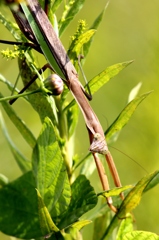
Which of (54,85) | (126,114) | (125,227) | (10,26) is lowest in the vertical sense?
(125,227)

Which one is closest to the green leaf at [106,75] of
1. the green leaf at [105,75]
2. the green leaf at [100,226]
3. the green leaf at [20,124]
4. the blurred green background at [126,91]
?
the green leaf at [105,75]

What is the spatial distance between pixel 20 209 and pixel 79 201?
4.8 inches

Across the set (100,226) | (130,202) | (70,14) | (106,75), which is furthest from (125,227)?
(70,14)

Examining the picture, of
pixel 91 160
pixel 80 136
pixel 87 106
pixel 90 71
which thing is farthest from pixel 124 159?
pixel 87 106

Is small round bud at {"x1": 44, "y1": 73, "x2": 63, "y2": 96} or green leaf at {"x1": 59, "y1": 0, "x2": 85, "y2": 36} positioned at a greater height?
green leaf at {"x1": 59, "y1": 0, "x2": 85, "y2": 36}

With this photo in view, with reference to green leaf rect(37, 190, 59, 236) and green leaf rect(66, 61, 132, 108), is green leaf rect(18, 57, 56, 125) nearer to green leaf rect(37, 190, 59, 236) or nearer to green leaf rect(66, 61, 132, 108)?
green leaf rect(66, 61, 132, 108)

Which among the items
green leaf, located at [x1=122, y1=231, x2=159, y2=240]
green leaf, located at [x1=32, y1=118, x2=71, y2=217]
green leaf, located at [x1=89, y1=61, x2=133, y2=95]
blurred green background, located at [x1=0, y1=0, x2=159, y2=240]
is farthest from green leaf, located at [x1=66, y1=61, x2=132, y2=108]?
blurred green background, located at [x1=0, y1=0, x2=159, y2=240]

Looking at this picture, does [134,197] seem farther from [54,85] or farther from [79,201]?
[54,85]

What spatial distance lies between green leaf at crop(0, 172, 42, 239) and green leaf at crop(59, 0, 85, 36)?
0.25 m

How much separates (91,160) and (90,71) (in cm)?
98

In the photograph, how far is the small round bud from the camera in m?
0.74

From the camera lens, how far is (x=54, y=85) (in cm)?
74

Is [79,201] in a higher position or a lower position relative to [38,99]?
lower

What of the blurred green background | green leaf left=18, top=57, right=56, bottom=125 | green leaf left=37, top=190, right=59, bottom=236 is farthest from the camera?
the blurred green background
